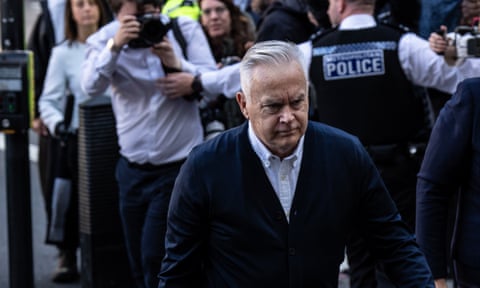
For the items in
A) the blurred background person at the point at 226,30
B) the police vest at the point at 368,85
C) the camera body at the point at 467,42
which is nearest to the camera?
the camera body at the point at 467,42

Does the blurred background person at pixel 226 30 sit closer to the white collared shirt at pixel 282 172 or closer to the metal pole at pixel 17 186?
the metal pole at pixel 17 186

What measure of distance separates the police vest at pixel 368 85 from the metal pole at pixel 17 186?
5.86ft

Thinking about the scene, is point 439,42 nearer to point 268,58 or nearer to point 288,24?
point 288,24

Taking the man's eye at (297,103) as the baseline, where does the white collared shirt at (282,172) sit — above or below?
below

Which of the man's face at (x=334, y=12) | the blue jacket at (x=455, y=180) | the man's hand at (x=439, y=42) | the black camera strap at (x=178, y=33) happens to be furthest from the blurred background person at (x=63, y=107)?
the blue jacket at (x=455, y=180)

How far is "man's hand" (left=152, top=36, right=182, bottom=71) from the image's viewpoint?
5855 millimetres

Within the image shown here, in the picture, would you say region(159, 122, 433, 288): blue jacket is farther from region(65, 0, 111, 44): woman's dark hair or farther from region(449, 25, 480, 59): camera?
region(65, 0, 111, 44): woman's dark hair

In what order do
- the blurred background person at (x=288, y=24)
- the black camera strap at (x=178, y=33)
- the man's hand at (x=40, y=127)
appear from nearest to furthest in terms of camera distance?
the black camera strap at (x=178, y=33)
the blurred background person at (x=288, y=24)
the man's hand at (x=40, y=127)

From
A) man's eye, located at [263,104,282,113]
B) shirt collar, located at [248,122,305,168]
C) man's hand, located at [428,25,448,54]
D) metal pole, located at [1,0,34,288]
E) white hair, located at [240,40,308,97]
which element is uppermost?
white hair, located at [240,40,308,97]

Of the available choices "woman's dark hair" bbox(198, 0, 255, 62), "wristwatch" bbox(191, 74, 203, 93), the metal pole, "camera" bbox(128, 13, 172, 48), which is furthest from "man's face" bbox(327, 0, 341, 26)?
the metal pole

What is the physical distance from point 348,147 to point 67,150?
399 centimetres

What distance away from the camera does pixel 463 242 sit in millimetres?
4352

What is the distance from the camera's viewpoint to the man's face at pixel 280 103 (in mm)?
3525

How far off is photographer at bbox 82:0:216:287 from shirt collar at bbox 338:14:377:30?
852mm
